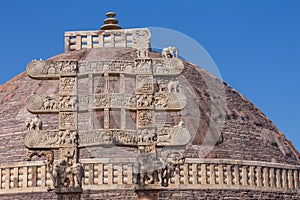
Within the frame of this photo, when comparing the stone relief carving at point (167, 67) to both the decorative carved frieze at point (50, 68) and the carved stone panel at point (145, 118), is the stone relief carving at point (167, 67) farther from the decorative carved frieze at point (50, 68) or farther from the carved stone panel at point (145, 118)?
the decorative carved frieze at point (50, 68)

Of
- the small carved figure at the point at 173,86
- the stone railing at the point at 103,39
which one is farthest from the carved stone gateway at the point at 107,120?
the stone railing at the point at 103,39

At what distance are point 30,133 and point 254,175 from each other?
10462 millimetres

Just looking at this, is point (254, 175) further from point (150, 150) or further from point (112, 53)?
point (150, 150)

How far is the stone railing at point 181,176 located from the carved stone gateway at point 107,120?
5817 mm

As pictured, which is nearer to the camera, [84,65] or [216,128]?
[84,65]

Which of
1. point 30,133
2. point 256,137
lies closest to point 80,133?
point 30,133

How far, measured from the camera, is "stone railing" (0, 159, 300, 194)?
19234 millimetres

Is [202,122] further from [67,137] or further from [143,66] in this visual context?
[67,137]

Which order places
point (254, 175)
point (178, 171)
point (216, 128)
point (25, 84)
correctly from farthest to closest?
point (25, 84)
point (216, 128)
point (254, 175)
point (178, 171)

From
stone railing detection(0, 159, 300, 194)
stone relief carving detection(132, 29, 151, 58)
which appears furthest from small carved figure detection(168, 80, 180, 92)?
stone railing detection(0, 159, 300, 194)

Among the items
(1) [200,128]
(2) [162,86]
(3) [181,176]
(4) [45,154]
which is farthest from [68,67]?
(1) [200,128]

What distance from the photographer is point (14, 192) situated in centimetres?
2020

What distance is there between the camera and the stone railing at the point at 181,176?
19234 mm

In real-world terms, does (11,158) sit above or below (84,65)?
below
